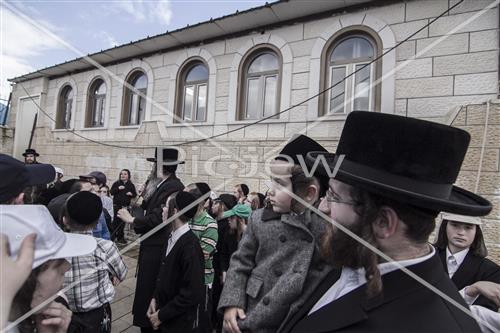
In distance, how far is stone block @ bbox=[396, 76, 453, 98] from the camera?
187 inches

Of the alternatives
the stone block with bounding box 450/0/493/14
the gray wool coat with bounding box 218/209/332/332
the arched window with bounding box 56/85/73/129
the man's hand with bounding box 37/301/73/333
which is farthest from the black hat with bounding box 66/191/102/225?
the arched window with bounding box 56/85/73/129

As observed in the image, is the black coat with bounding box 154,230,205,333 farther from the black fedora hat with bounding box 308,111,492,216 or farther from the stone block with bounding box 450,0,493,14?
the stone block with bounding box 450,0,493,14

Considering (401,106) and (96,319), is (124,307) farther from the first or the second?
(401,106)

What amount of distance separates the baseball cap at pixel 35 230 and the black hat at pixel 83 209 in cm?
Answer: 101

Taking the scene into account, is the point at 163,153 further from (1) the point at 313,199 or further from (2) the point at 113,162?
(2) the point at 113,162

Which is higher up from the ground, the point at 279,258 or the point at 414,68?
the point at 414,68

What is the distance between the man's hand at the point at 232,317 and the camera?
63.0 inches

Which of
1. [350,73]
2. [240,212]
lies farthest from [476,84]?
[240,212]

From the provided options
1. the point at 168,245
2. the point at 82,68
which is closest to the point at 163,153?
the point at 168,245

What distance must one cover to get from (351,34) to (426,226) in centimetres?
561

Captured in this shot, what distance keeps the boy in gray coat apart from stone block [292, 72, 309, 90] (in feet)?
13.9

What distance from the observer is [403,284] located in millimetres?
975

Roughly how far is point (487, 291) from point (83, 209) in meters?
2.74

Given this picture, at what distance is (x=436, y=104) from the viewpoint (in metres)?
4.80
